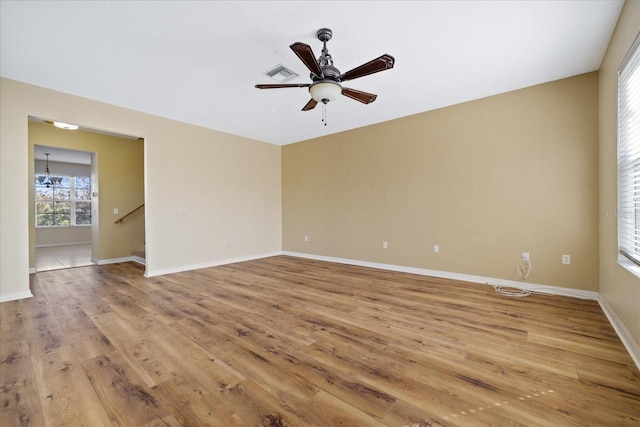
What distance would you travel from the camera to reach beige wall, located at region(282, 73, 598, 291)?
10.9 ft

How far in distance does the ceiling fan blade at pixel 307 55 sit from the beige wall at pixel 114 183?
5.65m

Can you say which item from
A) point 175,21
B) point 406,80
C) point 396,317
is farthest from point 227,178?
point 396,317

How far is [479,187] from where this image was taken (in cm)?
401

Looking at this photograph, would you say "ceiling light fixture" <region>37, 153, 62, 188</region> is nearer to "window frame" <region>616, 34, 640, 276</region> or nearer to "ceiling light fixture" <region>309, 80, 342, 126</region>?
"ceiling light fixture" <region>309, 80, 342, 126</region>

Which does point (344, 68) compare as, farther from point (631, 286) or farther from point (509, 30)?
point (631, 286)

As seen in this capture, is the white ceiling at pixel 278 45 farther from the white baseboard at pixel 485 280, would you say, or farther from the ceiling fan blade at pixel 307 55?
the white baseboard at pixel 485 280

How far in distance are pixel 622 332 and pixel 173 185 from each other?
6013 millimetres

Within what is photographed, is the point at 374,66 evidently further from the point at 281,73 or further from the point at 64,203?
the point at 64,203

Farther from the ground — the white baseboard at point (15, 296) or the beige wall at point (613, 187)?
the beige wall at point (613, 187)

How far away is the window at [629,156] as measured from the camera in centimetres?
207

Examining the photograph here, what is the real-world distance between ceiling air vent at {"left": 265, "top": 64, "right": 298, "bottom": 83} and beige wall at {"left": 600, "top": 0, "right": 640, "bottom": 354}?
9.65ft

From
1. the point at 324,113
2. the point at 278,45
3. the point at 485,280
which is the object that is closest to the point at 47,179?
the point at 324,113

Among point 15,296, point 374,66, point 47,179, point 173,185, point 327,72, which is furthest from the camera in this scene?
point 47,179

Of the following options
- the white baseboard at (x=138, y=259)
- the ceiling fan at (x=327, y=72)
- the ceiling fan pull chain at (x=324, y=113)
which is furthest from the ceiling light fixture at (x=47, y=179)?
the ceiling fan at (x=327, y=72)
